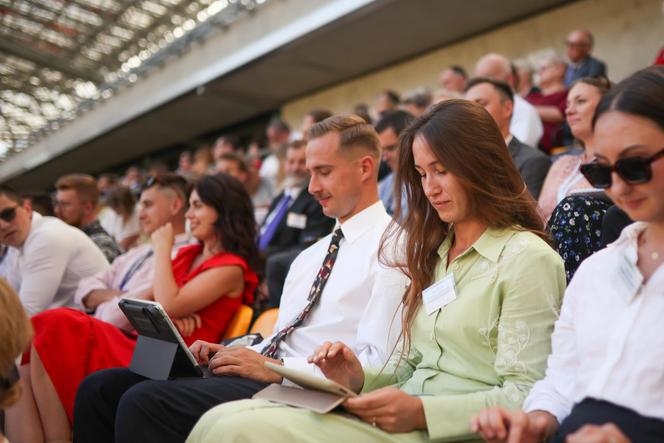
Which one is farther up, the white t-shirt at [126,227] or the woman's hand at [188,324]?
the white t-shirt at [126,227]

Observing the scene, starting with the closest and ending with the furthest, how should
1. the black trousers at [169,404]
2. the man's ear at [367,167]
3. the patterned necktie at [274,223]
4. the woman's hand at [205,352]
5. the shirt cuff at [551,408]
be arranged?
the shirt cuff at [551,408] → the black trousers at [169,404] → the woman's hand at [205,352] → the man's ear at [367,167] → the patterned necktie at [274,223]

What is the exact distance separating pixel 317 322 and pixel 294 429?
2.74ft

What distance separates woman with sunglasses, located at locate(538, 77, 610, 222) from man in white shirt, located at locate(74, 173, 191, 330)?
191 centimetres

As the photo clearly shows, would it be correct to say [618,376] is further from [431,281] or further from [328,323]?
[328,323]

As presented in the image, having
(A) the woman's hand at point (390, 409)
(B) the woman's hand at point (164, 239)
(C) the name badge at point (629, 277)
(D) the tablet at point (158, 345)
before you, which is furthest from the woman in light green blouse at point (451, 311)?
(B) the woman's hand at point (164, 239)

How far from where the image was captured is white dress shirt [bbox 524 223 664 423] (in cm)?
122

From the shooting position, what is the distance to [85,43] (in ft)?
49.1

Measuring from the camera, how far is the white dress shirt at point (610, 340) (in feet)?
4.00

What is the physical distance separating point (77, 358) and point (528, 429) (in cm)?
196

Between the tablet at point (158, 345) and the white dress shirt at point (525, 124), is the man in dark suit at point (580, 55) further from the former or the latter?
the tablet at point (158, 345)

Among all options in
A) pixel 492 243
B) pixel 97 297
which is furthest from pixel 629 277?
pixel 97 297

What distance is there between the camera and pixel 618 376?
49.1 inches

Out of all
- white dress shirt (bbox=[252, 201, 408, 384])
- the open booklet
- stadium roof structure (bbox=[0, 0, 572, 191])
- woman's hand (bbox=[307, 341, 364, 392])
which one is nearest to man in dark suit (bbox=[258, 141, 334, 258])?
white dress shirt (bbox=[252, 201, 408, 384])

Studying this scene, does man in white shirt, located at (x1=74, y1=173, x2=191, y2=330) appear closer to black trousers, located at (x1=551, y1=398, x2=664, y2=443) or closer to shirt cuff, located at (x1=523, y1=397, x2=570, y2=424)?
shirt cuff, located at (x1=523, y1=397, x2=570, y2=424)
